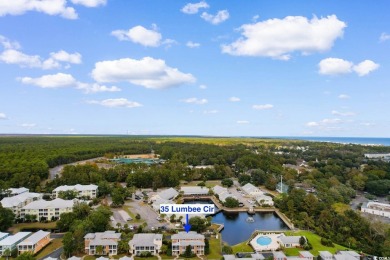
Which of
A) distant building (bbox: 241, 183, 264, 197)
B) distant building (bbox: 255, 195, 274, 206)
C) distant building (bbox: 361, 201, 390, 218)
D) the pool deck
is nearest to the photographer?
the pool deck

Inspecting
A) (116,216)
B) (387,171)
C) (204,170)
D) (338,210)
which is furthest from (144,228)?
(387,171)

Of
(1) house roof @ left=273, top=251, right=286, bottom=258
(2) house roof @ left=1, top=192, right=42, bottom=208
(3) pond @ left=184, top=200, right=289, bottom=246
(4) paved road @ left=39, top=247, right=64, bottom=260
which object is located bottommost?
(3) pond @ left=184, top=200, right=289, bottom=246

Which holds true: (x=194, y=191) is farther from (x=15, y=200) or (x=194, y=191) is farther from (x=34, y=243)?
(x=34, y=243)

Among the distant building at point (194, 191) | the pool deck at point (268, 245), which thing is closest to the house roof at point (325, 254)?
the pool deck at point (268, 245)

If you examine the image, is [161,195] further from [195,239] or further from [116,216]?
[195,239]

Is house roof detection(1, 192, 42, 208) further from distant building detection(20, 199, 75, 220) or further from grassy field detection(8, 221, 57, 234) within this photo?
grassy field detection(8, 221, 57, 234)

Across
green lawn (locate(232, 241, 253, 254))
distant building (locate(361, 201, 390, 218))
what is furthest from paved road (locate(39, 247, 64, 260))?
distant building (locate(361, 201, 390, 218))

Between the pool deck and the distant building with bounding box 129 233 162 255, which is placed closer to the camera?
the distant building with bounding box 129 233 162 255

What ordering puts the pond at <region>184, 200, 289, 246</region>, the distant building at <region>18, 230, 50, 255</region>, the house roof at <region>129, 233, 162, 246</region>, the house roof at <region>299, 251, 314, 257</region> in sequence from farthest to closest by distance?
the pond at <region>184, 200, 289, 246</region>
the house roof at <region>129, 233, 162, 246</region>
the distant building at <region>18, 230, 50, 255</region>
the house roof at <region>299, 251, 314, 257</region>

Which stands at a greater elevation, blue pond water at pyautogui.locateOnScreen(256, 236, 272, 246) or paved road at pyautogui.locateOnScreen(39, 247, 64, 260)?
blue pond water at pyautogui.locateOnScreen(256, 236, 272, 246)
